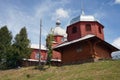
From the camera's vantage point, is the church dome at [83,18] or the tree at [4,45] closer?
the church dome at [83,18]

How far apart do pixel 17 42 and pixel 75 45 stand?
17.3 meters

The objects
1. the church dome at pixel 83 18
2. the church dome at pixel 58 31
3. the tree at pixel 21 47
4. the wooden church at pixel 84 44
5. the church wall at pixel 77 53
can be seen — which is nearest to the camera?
the wooden church at pixel 84 44

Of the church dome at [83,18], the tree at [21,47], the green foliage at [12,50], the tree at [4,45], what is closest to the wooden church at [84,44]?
the church dome at [83,18]

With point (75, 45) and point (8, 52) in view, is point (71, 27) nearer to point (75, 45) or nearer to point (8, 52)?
point (75, 45)

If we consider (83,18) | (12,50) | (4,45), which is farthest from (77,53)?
(4,45)

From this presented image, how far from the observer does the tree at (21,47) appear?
157 ft

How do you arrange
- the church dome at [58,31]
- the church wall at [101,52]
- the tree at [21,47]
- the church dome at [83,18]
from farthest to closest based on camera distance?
the church dome at [58,31], the tree at [21,47], the church dome at [83,18], the church wall at [101,52]

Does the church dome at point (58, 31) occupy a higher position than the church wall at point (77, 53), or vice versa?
the church dome at point (58, 31)

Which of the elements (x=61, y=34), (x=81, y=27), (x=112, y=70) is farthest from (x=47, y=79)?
(x=61, y=34)

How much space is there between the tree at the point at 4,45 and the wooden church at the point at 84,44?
13.5 metres

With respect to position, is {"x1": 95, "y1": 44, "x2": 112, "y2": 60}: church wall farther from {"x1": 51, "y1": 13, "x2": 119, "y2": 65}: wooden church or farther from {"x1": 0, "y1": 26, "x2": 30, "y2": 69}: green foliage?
{"x1": 0, "y1": 26, "x2": 30, "y2": 69}: green foliage

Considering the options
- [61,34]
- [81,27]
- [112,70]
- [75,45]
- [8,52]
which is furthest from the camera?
[61,34]

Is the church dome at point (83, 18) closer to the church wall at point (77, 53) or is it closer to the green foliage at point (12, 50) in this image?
the church wall at point (77, 53)

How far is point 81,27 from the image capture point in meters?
38.8
